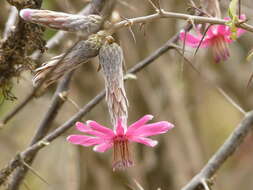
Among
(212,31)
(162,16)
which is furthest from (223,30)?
(162,16)

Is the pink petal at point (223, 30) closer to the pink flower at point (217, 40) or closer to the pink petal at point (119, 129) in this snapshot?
the pink flower at point (217, 40)

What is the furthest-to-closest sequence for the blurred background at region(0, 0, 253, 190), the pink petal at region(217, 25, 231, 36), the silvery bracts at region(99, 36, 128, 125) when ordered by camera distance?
the blurred background at region(0, 0, 253, 190), the pink petal at region(217, 25, 231, 36), the silvery bracts at region(99, 36, 128, 125)

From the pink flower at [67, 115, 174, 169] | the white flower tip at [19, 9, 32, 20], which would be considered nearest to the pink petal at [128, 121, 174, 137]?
the pink flower at [67, 115, 174, 169]

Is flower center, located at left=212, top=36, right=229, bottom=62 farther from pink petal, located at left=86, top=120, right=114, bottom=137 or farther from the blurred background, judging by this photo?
the blurred background

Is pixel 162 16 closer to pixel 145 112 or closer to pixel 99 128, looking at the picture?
pixel 99 128

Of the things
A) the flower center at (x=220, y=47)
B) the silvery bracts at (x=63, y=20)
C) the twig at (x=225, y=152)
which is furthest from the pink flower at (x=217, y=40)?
the silvery bracts at (x=63, y=20)
